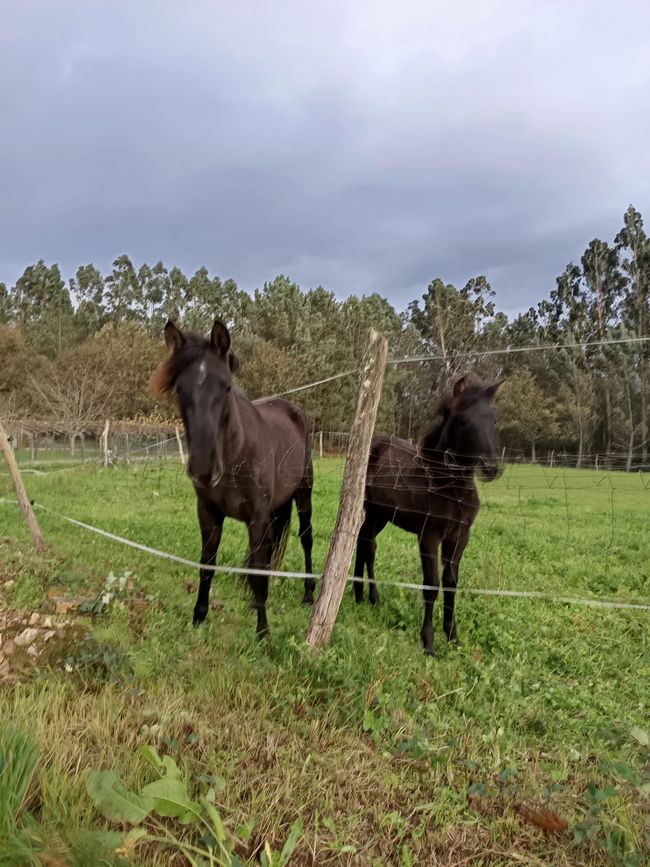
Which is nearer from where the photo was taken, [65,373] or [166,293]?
[65,373]

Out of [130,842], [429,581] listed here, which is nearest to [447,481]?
[429,581]

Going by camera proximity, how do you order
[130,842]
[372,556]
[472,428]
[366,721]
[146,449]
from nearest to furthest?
[130,842] → [366,721] → [472,428] → [372,556] → [146,449]

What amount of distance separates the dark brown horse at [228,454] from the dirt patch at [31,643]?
1138mm

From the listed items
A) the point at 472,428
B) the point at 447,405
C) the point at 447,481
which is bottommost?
the point at 447,481

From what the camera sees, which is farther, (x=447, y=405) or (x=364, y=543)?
(x=364, y=543)

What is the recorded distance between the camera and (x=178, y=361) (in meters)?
3.40

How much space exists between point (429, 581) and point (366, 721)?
171 centimetres

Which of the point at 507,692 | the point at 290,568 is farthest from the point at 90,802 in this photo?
the point at 290,568

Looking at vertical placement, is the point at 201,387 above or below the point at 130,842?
above

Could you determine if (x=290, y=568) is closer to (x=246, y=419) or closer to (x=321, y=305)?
(x=246, y=419)

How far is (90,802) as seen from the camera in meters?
1.78

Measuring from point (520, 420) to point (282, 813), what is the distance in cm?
315

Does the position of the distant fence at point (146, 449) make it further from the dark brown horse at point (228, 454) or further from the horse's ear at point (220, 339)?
the horse's ear at point (220, 339)

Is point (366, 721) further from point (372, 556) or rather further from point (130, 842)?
point (372, 556)
